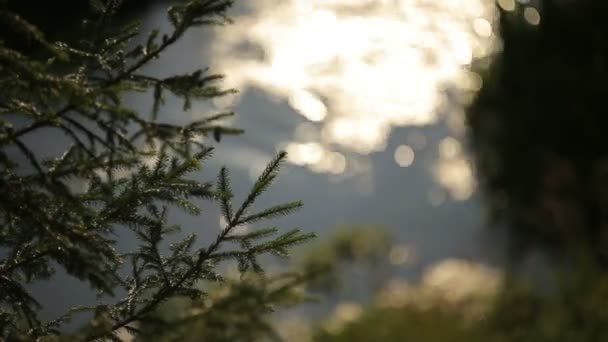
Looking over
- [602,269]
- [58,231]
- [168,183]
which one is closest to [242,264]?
[168,183]

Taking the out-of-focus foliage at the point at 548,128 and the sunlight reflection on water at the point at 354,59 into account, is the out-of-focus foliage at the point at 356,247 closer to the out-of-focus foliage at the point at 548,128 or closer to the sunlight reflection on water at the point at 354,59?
the sunlight reflection on water at the point at 354,59

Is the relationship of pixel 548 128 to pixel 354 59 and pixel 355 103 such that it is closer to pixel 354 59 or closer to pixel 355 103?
pixel 355 103

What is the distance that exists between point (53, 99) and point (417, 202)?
15546mm

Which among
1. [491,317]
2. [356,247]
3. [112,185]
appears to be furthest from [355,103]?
[112,185]

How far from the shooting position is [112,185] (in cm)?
129

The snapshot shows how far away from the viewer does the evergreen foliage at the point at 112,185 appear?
1.13 meters

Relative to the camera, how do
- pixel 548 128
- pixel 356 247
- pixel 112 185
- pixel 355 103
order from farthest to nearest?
pixel 356 247 → pixel 548 128 → pixel 355 103 → pixel 112 185

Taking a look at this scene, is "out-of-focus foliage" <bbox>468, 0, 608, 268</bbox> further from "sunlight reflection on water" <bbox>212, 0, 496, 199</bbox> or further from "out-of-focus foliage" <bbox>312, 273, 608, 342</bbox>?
"out-of-focus foliage" <bbox>312, 273, 608, 342</bbox>

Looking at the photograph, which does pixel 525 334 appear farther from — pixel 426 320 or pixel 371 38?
pixel 371 38

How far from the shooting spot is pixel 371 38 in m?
4.97

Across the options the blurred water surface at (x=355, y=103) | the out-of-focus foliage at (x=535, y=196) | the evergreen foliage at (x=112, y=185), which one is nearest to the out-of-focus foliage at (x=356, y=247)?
the blurred water surface at (x=355, y=103)

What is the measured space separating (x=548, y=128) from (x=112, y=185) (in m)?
7.91

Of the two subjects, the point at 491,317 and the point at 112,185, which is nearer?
the point at 112,185

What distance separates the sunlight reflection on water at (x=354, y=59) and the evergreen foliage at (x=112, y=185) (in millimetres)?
742
